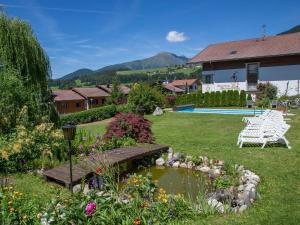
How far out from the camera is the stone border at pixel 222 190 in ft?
17.8

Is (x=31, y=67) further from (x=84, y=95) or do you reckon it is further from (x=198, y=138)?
(x=84, y=95)

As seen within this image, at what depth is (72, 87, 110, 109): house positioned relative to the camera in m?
53.6

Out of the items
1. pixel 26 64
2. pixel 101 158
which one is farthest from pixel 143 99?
pixel 101 158

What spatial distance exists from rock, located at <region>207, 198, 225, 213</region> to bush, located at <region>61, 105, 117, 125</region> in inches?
771

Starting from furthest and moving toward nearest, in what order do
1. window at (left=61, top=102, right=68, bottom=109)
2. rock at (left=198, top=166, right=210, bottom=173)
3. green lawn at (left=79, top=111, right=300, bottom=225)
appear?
window at (left=61, top=102, right=68, bottom=109) < rock at (left=198, top=166, right=210, bottom=173) < green lawn at (left=79, top=111, right=300, bottom=225)

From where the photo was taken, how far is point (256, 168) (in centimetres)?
789

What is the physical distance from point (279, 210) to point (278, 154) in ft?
13.7

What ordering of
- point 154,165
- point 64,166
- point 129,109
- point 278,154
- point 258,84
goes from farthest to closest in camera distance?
point 258,84 < point 129,109 < point 154,165 < point 278,154 < point 64,166

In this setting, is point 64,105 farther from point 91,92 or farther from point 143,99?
point 143,99

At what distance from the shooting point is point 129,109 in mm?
24328

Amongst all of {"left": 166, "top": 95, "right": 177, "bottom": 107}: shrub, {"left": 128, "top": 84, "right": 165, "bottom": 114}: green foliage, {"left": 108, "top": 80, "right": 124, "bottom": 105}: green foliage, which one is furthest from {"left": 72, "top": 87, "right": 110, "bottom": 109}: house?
{"left": 128, "top": 84, "right": 165, "bottom": 114}: green foliage

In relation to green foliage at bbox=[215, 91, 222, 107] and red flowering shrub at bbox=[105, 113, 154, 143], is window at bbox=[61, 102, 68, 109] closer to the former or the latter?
green foliage at bbox=[215, 91, 222, 107]

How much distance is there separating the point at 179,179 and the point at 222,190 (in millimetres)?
2206

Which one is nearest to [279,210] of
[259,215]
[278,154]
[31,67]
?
[259,215]
